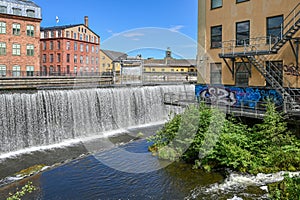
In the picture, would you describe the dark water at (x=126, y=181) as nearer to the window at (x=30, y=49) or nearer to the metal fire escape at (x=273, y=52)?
the metal fire escape at (x=273, y=52)

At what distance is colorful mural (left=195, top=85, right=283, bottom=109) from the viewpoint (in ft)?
55.6

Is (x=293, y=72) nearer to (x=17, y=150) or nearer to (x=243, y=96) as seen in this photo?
(x=243, y=96)

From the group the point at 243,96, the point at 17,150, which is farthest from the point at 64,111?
the point at 243,96

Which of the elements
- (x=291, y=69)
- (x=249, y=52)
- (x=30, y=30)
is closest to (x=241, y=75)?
(x=249, y=52)

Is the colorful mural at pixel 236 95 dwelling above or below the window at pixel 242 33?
below

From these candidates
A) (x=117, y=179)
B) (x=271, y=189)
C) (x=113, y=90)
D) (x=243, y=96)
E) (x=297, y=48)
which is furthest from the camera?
(x=113, y=90)

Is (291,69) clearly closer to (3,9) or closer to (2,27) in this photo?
(2,27)

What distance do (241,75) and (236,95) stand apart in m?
1.28

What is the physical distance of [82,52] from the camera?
6247 cm

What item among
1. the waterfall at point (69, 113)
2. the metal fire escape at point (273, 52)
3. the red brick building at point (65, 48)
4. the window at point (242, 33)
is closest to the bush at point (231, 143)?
the metal fire escape at point (273, 52)

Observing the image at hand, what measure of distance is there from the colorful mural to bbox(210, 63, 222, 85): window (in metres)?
0.41

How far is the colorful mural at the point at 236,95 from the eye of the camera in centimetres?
1695

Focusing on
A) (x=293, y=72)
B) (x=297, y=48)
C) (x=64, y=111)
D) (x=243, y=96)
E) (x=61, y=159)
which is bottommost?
(x=61, y=159)

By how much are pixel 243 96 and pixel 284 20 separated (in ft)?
16.1
